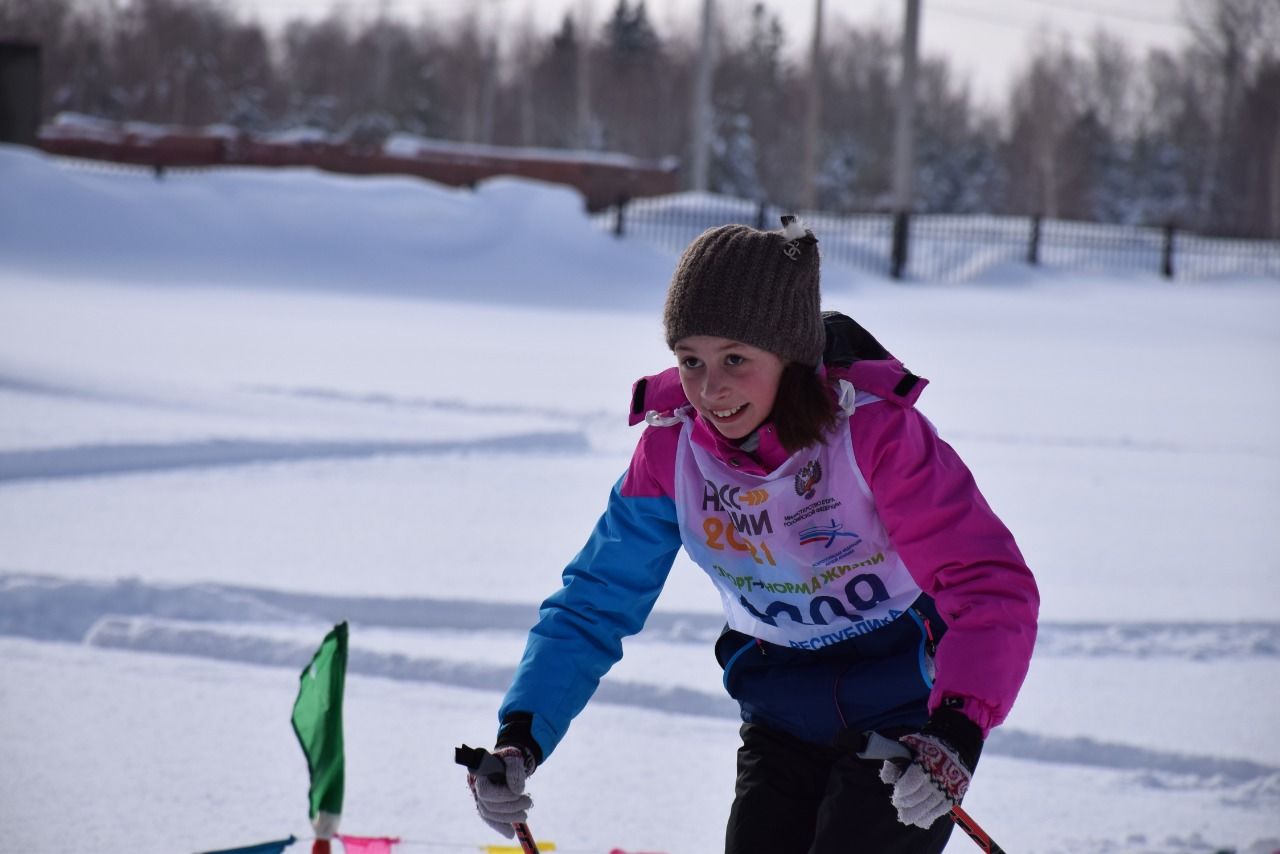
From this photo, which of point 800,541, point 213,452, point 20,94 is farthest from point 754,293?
point 20,94

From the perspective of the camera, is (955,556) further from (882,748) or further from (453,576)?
(453,576)

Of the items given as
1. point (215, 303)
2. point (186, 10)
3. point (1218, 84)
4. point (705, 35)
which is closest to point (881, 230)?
point (705, 35)

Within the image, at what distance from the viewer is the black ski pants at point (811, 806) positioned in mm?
1881

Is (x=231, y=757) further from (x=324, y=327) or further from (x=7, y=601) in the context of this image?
(x=324, y=327)

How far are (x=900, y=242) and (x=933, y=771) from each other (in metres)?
19.7

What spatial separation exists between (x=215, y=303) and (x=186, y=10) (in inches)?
1894

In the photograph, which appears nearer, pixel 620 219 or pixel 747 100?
pixel 620 219

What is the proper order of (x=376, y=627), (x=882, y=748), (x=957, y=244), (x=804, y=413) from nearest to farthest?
(x=882, y=748) → (x=804, y=413) → (x=376, y=627) → (x=957, y=244)

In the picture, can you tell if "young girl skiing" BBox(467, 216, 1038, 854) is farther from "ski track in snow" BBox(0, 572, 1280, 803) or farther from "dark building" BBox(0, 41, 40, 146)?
"dark building" BBox(0, 41, 40, 146)

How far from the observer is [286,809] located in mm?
3010

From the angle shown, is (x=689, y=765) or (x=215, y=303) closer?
(x=689, y=765)

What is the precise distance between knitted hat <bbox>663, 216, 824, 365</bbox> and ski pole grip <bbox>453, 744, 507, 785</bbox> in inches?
25.7

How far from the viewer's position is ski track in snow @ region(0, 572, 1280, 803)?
384 cm

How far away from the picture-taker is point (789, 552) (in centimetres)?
196
